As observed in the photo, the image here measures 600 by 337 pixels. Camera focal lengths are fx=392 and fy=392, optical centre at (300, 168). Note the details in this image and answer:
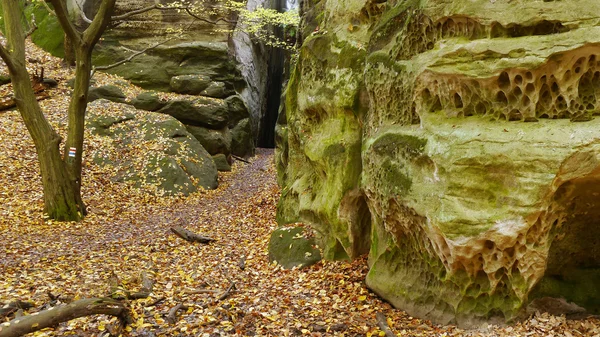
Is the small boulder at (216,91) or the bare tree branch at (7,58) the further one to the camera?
the small boulder at (216,91)

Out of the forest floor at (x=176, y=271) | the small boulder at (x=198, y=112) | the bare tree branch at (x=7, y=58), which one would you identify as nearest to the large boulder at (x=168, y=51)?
the small boulder at (x=198, y=112)

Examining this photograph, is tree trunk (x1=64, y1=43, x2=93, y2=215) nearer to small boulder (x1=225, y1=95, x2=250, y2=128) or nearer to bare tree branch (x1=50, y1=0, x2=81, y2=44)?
bare tree branch (x1=50, y1=0, x2=81, y2=44)

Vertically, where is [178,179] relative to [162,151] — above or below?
below

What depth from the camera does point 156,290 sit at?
7.05m

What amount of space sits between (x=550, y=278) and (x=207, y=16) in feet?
82.2

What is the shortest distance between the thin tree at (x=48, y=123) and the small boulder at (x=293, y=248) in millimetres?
6122

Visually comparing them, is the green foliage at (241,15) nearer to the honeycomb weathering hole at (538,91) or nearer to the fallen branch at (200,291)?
the fallen branch at (200,291)

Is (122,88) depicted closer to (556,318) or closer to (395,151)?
(395,151)

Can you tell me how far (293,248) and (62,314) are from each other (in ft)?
16.7

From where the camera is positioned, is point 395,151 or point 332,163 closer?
point 395,151

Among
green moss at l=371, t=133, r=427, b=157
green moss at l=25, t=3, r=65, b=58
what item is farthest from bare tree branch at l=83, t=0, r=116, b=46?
green moss at l=25, t=3, r=65, b=58

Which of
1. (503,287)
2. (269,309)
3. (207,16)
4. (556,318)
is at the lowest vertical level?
(269,309)

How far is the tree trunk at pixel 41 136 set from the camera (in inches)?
429

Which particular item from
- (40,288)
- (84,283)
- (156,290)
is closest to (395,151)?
(156,290)
